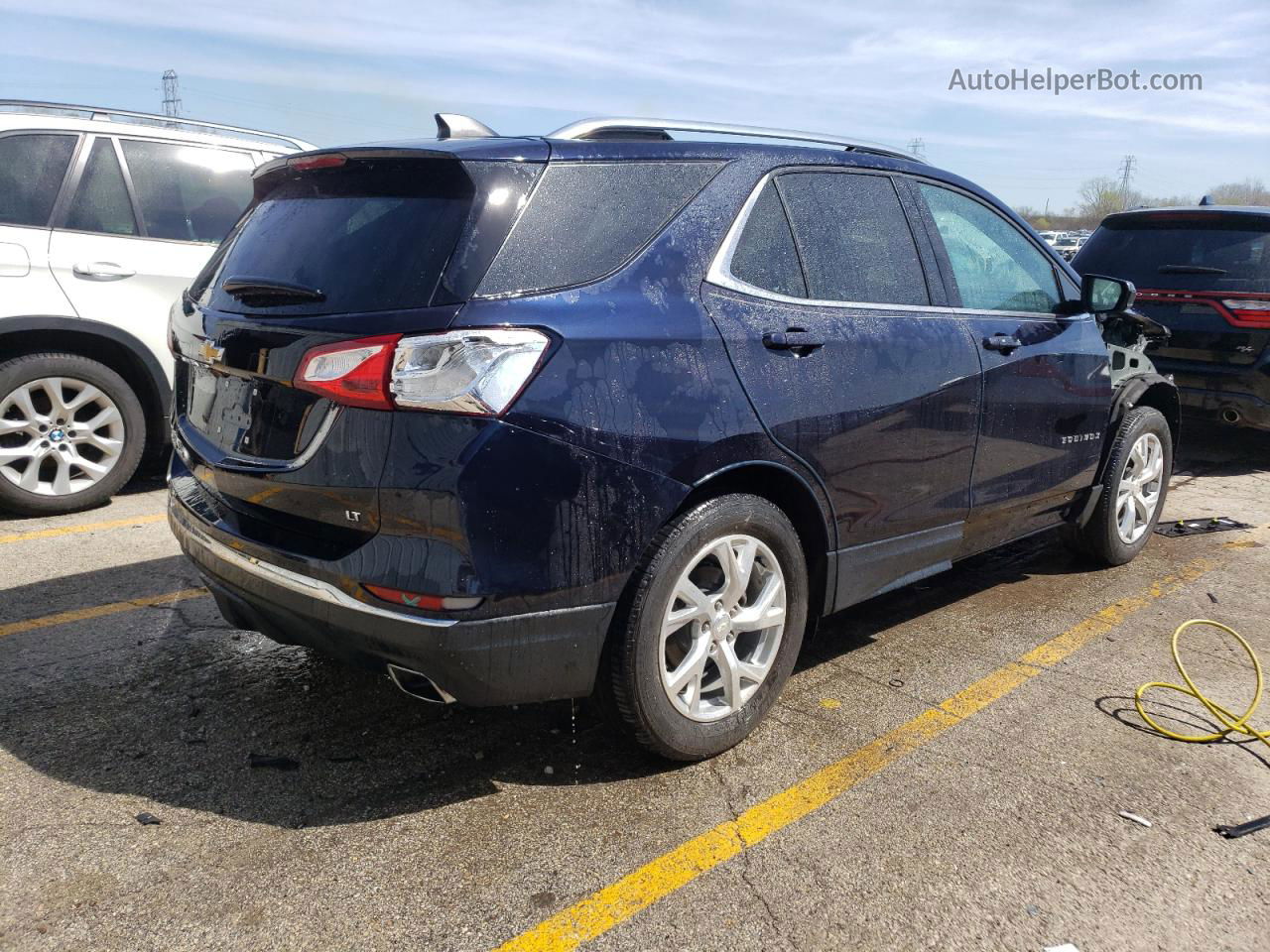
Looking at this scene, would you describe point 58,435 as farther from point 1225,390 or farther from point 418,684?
point 1225,390

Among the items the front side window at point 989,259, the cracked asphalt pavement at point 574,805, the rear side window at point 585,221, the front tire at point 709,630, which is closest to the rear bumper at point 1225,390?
the front side window at point 989,259

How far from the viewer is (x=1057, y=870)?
2598mm

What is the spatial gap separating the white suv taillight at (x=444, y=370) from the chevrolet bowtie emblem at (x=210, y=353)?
62 centimetres

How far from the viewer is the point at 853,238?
347 centimetres

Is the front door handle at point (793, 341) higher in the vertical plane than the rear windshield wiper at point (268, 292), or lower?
lower

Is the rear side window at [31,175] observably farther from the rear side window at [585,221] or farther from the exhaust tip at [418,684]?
the exhaust tip at [418,684]

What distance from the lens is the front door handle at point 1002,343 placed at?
3902 millimetres

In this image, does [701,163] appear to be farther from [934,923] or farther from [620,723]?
[934,923]

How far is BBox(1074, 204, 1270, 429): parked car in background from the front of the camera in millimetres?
7145

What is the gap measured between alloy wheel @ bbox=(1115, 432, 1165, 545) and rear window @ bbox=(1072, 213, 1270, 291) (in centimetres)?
271

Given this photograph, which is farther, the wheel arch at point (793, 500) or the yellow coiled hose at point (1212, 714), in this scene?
the yellow coiled hose at point (1212, 714)

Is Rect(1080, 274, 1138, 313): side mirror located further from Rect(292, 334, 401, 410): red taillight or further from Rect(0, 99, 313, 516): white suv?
Rect(0, 99, 313, 516): white suv

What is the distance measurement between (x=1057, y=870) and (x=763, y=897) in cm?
75

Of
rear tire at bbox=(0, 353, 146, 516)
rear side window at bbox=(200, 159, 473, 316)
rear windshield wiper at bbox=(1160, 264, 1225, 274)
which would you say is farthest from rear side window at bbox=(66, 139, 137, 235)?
rear windshield wiper at bbox=(1160, 264, 1225, 274)
